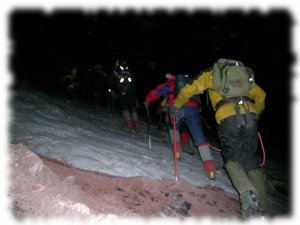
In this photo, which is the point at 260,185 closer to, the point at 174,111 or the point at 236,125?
the point at 236,125

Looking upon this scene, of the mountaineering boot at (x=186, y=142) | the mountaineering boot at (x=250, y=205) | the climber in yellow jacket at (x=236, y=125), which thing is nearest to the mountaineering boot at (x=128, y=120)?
the mountaineering boot at (x=186, y=142)

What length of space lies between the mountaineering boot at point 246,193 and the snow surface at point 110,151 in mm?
1361

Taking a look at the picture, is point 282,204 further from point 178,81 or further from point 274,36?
point 274,36

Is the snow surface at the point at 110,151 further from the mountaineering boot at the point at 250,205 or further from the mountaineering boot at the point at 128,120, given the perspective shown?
the mountaineering boot at the point at 250,205

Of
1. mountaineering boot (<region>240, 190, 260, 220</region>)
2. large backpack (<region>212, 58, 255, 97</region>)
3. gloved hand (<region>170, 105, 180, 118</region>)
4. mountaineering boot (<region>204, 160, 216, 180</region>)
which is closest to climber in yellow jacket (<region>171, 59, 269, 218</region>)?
large backpack (<region>212, 58, 255, 97</region>)

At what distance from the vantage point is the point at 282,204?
694 cm

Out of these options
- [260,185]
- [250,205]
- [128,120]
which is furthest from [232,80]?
[128,120]

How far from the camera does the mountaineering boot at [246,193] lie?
4.74 m

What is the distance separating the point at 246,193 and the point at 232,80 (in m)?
1.92

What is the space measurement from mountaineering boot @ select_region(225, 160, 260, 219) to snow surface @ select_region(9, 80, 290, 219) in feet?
4.47

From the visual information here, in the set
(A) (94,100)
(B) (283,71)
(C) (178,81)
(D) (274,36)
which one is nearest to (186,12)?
(D) (274,36)

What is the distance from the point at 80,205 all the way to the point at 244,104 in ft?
10.8

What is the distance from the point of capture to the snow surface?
6027mm

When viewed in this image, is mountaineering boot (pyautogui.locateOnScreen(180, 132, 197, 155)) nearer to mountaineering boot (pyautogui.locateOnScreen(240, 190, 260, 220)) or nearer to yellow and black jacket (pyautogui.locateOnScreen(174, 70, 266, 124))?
yellow and black jacket (pyautogui.locateOnScreen(174, 70, 266, 124))
